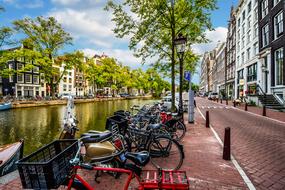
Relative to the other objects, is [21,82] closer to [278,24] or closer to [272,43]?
[272,43]

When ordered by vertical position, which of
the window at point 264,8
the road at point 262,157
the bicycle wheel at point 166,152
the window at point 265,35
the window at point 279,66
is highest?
the window at point 264,8

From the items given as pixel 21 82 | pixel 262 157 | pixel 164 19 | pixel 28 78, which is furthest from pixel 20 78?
pixel 262 157

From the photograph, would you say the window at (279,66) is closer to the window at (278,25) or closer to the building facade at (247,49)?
the window at (278,25)

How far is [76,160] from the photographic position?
2693 mm

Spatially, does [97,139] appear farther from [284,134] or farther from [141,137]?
[284,134]

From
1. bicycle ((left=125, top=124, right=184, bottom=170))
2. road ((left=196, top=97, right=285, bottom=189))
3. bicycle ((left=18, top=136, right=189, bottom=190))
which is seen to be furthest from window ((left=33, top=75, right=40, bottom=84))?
bicycle ((left=18, top=136, right=189, bottom=190))

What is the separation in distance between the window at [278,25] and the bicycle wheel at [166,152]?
2306cm

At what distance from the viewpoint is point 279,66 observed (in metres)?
22.4

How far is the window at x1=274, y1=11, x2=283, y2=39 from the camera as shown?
22.0 m

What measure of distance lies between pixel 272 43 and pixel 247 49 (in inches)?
467

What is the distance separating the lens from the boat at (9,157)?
17.5 ft

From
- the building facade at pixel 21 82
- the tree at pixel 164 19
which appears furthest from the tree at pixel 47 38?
the tree at pixel 164 19

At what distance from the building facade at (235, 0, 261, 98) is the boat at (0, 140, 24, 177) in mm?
27632

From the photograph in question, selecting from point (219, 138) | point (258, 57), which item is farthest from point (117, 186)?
point (258, 57)
